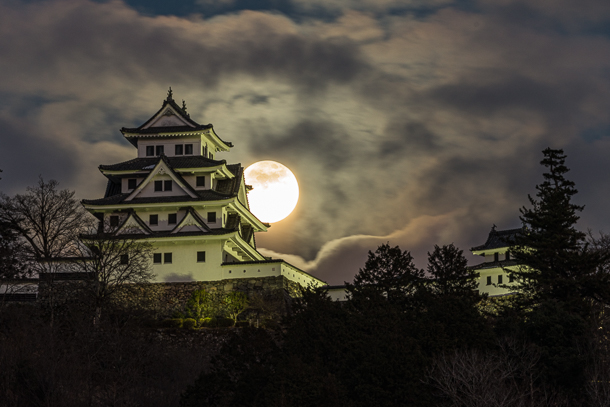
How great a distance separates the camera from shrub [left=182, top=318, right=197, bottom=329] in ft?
175

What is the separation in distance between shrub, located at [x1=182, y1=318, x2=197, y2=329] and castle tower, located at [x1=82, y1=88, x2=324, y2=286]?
17.8 ft

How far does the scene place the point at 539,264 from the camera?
144ft

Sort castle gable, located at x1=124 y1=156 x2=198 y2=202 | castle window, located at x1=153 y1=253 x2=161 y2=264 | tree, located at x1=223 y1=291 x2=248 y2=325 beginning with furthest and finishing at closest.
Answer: castle gable, located at x1=124 y1=156 x2=198 y2=202 < castle window, located at x1=153 y1=253 x2=161 y2=264 < tree, located at x1=223 y1=291 x2=248 y2=325

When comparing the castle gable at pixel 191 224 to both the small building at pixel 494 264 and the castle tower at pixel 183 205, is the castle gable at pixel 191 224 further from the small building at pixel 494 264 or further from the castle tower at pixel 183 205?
the small building at pixel 494 264

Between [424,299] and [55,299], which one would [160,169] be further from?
[424,299]

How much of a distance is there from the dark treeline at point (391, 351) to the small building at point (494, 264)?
17705 mm

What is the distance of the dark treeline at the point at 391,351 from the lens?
1298 inches

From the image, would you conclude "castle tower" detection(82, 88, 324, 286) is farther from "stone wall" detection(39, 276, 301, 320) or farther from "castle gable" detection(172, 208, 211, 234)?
"stone wall" detection(39, 276, 301, 320)

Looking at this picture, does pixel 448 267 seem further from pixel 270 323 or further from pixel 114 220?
pixel 114 220

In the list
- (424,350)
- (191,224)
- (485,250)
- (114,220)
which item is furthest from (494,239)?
(424,350)

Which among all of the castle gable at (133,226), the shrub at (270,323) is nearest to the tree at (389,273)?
the shrub at (270,323)

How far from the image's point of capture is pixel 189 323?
2115 inches

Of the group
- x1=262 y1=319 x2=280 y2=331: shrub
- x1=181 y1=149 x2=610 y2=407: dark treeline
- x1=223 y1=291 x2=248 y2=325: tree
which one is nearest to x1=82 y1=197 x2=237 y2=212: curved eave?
x1=223 y1=291 x2=248 y2=325: tree

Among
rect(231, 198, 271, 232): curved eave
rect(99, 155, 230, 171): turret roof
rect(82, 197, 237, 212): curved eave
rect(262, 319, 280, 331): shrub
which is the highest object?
rect(99, 155, 230, 171): turret roof
